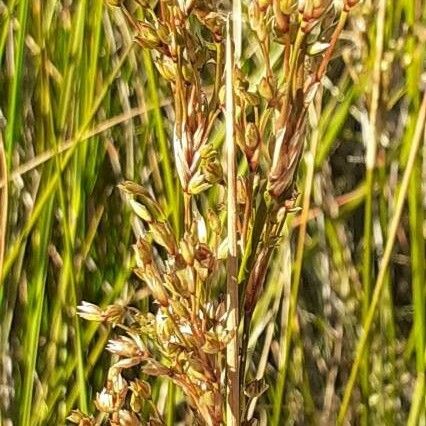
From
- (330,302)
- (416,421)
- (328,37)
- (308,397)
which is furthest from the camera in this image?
(330,302)

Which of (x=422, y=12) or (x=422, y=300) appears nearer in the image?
(x=422, y=300)

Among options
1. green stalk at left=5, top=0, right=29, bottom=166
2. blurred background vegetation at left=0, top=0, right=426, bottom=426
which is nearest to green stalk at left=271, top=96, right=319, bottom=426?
blurred background vegetation at left=0, top=0, right=426, bottom=426

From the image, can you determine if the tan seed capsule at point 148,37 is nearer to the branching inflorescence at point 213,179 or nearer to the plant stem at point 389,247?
the branching inflorescence at point 213,179

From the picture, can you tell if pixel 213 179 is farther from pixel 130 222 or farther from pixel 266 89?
pixel 130 222

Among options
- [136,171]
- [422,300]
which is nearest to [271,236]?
[422,300]

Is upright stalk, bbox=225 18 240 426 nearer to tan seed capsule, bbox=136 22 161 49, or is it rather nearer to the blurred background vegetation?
tan seed capsule, bbox=136 22 161 49

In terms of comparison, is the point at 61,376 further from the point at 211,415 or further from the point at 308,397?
the point at 211,415
